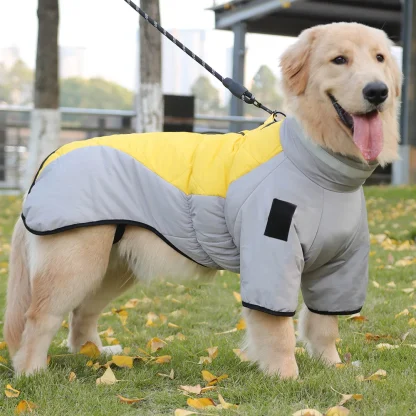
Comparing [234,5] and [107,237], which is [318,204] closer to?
[107,237]

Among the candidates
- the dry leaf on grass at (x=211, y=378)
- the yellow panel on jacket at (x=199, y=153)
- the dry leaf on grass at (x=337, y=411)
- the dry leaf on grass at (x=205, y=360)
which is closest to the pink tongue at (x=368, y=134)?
the yellow panel on jacket at (x=199, y=153)

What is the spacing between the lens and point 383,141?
3.37 metres

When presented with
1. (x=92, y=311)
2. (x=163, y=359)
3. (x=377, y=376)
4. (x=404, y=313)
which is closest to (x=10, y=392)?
(x=163, y=359)

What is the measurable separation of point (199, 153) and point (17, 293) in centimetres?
129

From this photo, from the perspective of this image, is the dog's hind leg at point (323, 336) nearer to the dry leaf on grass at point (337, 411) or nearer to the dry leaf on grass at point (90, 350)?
the dry leaf on grass at point (337, 411)

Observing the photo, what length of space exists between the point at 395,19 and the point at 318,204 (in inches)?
772

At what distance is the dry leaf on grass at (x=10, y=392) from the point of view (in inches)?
131

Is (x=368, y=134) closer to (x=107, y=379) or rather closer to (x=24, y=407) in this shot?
(x=107, y=379)

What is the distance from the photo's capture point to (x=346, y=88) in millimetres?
3252

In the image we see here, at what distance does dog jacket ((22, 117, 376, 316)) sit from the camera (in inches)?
131

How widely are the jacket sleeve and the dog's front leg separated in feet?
0.36

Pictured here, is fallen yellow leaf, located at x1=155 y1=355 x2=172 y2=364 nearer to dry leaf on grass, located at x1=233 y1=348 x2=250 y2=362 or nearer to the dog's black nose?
dry leaf on grass, located at x1=233 y1=348 x2=250 y2=362

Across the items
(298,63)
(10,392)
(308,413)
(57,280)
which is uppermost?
(298,63)

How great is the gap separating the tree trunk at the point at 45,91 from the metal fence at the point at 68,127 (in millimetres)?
2827
